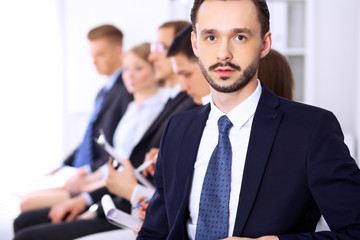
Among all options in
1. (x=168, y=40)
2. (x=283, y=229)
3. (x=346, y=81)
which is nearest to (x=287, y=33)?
(x=346, y=81)

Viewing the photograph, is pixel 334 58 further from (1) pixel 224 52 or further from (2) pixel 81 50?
(1) pixel 224 52

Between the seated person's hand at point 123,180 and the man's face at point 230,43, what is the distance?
1.39 metres

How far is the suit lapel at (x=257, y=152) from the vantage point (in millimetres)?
1186

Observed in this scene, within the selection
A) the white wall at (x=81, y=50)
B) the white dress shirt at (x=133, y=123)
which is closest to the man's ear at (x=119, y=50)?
the white wall at (x=81, y=50)

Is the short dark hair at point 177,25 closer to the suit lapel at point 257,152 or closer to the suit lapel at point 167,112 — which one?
the suit lapel at point 167,112

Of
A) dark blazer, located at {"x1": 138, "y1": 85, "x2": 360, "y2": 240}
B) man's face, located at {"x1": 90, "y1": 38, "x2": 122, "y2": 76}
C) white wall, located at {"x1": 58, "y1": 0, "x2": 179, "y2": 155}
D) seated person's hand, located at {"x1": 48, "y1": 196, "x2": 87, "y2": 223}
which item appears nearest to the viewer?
dark blazer, located at {"x1": 138, "y1": 85, "x2": 360, "y2": 240}

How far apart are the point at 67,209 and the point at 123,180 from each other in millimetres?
873

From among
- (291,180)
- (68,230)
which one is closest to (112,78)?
(68,230)

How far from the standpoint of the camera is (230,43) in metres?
1.23

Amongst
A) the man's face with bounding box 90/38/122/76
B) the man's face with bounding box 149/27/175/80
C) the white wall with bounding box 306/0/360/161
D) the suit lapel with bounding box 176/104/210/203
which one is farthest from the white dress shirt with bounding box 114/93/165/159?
the suit lapel with bounding box 176/104/210/203

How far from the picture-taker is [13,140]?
4125mm

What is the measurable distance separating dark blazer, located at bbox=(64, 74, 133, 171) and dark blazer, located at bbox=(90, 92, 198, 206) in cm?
66

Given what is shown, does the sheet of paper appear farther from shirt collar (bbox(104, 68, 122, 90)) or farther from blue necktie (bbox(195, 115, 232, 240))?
shirt collar (bbox(104, 68, 122, 90))

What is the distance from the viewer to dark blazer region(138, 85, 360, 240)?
1093 millimetres
